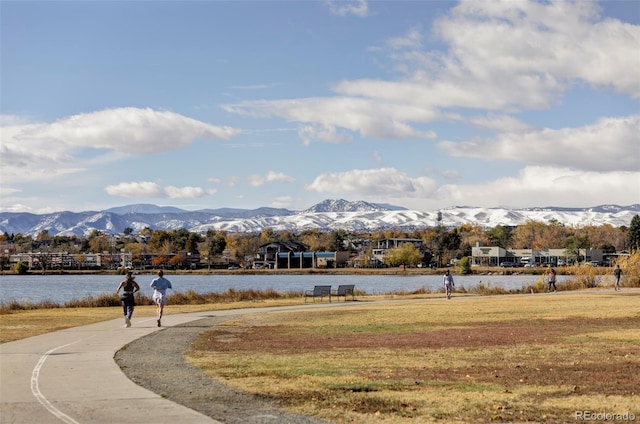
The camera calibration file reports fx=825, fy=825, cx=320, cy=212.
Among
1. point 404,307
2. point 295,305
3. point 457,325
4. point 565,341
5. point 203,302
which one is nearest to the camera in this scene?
point 565,341

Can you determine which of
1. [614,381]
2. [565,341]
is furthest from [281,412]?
[565,341]

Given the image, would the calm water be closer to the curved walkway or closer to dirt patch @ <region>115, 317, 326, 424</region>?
the curved walkway

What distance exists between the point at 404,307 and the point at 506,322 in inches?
412

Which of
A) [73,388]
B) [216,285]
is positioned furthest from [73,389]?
[216,285]

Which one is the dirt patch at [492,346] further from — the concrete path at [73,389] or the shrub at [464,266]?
the shrub at [464,266]

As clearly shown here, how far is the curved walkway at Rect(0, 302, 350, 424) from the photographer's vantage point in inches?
501

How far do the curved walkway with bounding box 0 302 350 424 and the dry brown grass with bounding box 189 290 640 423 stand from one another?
204 cm

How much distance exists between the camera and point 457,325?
2956 centimetres

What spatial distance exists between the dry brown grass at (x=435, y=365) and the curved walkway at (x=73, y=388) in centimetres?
204

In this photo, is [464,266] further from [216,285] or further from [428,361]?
[428,361]

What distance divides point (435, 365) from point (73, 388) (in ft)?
26.0

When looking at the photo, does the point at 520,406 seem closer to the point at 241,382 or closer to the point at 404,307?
the point at 241,382

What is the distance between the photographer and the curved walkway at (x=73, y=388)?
1273 cm

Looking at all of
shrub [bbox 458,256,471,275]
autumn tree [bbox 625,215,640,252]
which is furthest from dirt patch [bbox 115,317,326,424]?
autumn tree [bbox 625,215,640,252]
